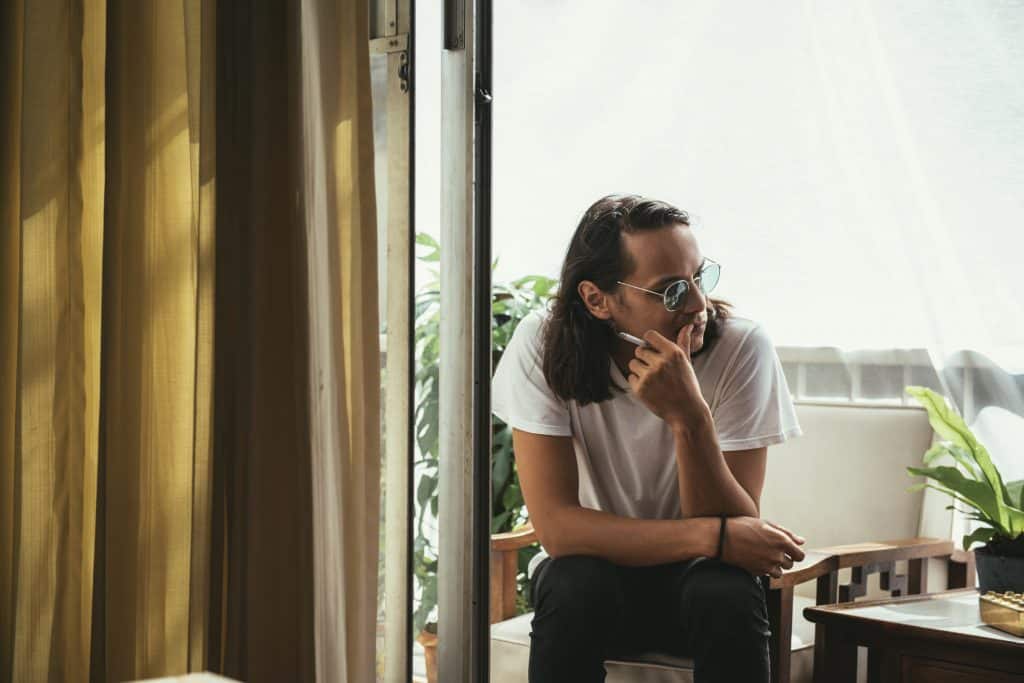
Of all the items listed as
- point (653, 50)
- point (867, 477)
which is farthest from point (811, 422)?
point (653, 50)

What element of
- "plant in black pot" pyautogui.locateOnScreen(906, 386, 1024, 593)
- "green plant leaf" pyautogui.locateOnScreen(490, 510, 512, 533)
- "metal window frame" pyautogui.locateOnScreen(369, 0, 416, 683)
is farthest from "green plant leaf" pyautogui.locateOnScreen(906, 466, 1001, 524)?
"green plant leaf" pyautogui.locateOnScreen(490, 510, 512, 533)

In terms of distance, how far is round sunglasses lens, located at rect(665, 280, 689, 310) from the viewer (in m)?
1.69

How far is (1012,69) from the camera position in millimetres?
2160

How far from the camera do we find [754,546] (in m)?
1.53

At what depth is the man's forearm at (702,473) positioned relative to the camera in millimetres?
1599

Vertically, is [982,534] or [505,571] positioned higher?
[982,534]

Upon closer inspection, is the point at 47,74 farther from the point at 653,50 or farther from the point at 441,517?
the point at 653,50

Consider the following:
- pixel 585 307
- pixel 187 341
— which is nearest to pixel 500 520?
pixel 585 307

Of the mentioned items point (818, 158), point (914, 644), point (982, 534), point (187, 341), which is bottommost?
point (914, 644)

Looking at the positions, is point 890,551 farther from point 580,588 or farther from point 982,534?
point 580,588

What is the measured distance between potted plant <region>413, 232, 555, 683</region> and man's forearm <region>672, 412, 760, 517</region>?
0.33 m

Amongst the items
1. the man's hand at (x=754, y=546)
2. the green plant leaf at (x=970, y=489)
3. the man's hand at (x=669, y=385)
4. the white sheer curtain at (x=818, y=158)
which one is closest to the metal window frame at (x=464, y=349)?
the man's hand at (x=669, y=385)

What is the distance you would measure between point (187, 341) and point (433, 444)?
57 centimetres

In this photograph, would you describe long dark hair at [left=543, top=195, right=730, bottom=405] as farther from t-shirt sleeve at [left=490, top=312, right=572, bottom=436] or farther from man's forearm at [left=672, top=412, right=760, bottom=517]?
man's forearm at [left=672, top=412, right=760, bottom=517]
